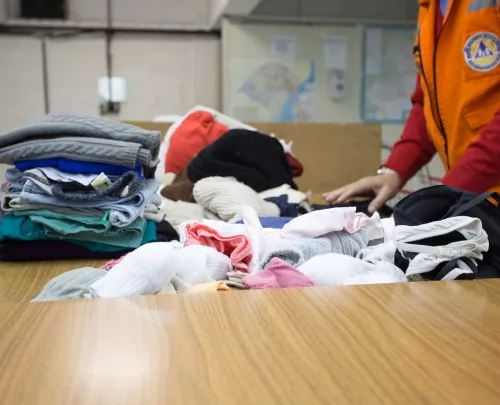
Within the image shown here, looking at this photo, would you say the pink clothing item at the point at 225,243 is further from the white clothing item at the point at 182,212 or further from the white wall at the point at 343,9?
the white wall at the point at 343,9

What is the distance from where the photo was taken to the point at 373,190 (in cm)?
123

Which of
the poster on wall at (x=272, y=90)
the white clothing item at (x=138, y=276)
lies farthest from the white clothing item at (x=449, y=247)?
the poster on wall at (x=272, y=90)

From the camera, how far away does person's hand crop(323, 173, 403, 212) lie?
1.16 meters

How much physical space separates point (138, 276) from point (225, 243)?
17cm

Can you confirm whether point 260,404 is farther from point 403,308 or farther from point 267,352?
point 403,308

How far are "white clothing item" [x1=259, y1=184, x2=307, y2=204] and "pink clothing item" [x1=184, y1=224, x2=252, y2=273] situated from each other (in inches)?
17.8

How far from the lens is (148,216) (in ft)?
2.81

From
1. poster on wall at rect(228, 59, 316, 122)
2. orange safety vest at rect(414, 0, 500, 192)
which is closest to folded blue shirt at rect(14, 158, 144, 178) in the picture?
orange safety vest at rect(414, 0, 500, 192)

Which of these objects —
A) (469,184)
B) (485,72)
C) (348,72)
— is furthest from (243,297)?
(348,72)

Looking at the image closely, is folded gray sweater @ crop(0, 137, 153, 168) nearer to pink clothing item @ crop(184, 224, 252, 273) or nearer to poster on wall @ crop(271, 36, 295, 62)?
pink clothing item @ crop(184, 224, 252, 273)

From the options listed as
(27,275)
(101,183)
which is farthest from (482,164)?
(27,275)

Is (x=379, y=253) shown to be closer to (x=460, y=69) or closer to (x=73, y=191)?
(x=73, y=191)

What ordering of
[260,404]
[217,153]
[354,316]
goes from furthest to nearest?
[217,153], [354,316], [260,404]

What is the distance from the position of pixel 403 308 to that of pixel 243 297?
150 mm
